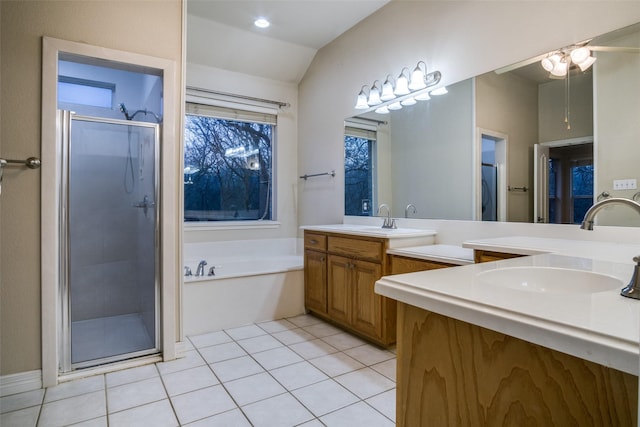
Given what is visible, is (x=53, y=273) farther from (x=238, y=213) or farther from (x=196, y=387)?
(x=238, y=213)

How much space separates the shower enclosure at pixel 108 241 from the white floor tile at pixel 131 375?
14cm

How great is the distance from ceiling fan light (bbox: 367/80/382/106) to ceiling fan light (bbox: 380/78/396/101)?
0.06 m

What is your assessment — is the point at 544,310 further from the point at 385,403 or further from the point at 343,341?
the point at 343,341

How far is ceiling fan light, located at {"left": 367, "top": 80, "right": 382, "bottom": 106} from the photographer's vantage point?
3006mm

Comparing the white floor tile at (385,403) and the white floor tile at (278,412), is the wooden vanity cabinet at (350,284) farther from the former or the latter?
the white floor tile at (278,412)

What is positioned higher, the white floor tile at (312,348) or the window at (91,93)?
the window at (91,93)

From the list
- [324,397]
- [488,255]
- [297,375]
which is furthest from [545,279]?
[297,375]

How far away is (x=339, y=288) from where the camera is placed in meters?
2.78

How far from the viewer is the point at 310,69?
157 inches

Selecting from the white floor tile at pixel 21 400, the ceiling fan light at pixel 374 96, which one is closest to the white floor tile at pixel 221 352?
the white floor tile at pixel 21 400

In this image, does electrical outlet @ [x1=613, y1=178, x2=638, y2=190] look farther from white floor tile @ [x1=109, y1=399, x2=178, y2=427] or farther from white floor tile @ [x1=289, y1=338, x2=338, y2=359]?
white floor tile @ [x1=109, y1=399, x2=178, y2=427]

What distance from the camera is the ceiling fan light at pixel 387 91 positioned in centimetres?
290

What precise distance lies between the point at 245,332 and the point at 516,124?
2.47m

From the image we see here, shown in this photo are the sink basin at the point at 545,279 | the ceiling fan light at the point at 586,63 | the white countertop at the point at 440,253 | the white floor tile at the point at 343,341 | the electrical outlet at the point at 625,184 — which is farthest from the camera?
the white floor tile at the point at 343,341
